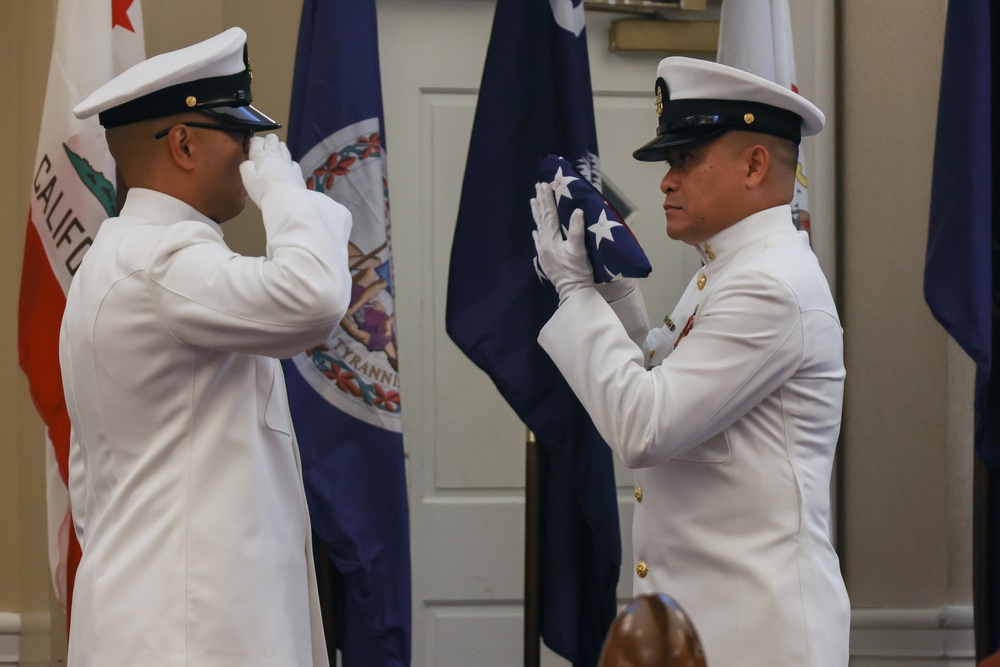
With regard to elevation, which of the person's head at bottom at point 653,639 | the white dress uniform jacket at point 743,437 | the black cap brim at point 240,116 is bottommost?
the white dress uniform jacket at point 743,437

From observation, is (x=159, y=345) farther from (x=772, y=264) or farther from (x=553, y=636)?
(x=553, y=636)

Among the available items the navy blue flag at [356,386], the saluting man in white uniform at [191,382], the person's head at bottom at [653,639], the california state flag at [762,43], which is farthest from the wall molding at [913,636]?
the person's head at bottom at [653,639]

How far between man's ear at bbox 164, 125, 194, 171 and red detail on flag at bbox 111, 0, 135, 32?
80 cm

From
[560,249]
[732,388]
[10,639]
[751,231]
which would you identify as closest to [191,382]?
[560,249]

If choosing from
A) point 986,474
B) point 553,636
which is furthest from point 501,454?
point 986,474

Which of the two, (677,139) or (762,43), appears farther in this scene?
(762,43)

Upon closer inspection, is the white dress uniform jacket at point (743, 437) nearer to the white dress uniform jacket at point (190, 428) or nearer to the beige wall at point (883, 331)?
the white dress uniform jacket at point (190, 428)

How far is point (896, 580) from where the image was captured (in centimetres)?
273

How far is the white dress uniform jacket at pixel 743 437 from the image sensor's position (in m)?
1.55

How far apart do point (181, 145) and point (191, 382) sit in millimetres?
328

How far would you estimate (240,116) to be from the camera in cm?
160

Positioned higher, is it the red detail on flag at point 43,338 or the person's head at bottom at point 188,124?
the person's head at bottom at point 188,124

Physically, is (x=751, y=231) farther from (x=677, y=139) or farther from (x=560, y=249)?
(x=560, y=249)

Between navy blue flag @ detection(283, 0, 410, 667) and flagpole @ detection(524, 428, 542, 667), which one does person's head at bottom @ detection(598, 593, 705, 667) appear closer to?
navy blue flag @ detection(283, 0, 410, 667)
